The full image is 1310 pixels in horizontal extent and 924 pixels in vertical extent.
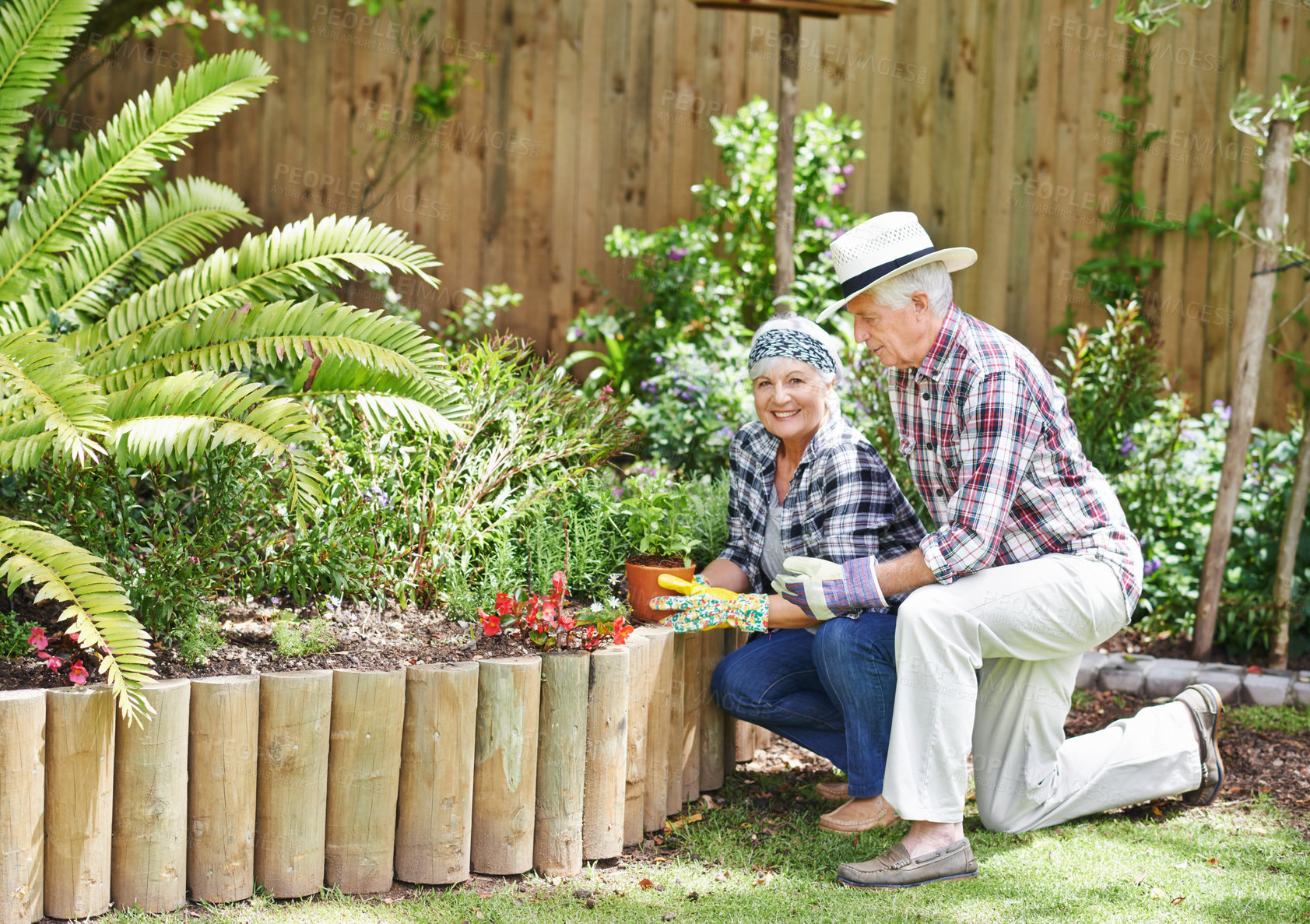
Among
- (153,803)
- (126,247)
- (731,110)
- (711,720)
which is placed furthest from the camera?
(731,110)

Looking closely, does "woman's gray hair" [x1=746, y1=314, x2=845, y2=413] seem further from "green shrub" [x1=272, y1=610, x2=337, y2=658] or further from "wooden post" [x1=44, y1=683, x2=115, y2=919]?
"wooden post" [x1=44, y1=683, x2=115, y2=919]

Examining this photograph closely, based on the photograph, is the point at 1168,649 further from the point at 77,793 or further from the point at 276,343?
the point at 77,793

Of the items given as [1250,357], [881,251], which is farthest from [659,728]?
[1250,357]

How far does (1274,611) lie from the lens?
13.0 ft

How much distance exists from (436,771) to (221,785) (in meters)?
0.44

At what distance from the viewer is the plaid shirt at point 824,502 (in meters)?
2.92

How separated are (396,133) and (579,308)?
1.22 metres

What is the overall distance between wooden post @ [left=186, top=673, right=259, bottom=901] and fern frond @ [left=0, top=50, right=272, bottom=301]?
1.70 meters

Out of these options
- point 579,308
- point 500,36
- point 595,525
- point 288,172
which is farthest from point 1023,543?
point 288,172

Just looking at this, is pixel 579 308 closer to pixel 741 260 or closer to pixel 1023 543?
pixel 741 260

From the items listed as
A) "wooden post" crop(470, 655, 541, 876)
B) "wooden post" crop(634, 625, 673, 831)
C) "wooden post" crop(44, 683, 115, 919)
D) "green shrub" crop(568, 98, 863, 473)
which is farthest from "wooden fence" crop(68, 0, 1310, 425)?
"wooden post" crop(44, 683, 115, 919)

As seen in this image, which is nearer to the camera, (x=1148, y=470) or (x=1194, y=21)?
(x=1148, y=470)

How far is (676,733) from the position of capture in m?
3.06

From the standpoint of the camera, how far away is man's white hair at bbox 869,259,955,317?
2.71 meters
